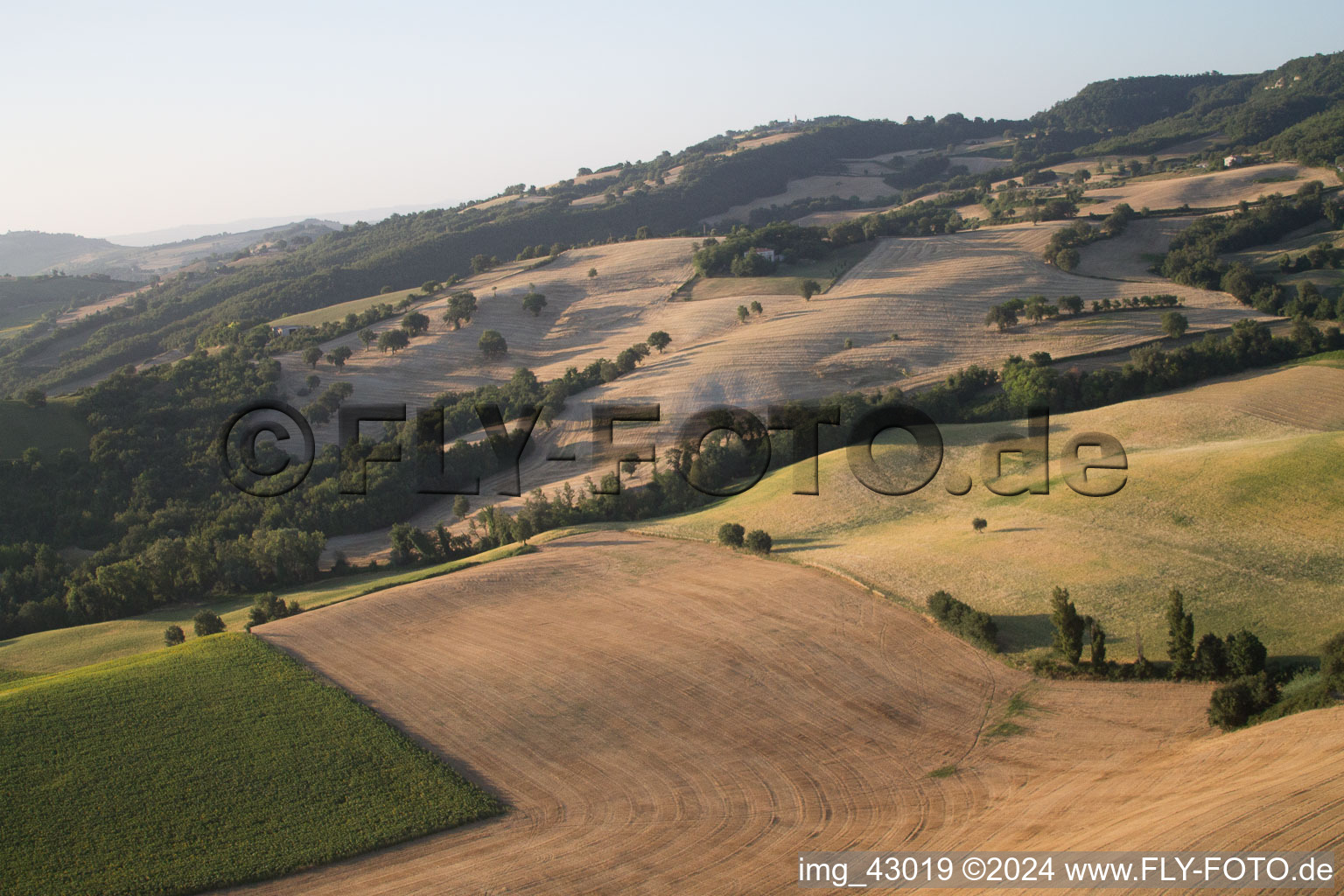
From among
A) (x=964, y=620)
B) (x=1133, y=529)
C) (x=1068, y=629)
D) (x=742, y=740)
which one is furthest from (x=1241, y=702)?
→ (x=1133, y=529)

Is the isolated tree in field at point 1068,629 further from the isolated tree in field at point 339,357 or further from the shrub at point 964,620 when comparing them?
the isolated tree in field at point 339,357

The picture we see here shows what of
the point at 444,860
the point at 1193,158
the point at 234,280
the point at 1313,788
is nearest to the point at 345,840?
the point at 444,860

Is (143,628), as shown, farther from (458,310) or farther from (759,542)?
(458,310)

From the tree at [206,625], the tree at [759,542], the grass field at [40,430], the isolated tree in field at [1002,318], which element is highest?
the isolated tree in field at [1002,318]

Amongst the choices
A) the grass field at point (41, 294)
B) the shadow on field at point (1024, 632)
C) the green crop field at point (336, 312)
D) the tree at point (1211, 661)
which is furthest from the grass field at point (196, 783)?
the grass field at point (41, 294)

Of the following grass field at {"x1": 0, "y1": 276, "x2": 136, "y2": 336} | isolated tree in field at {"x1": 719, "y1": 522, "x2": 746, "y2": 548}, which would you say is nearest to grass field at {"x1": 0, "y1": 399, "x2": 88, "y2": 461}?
isolated tree in field at {"x1": 719, "y1": 522, "x2": 746, "y2": 548}

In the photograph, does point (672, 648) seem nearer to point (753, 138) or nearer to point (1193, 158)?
point (1193, 158)
